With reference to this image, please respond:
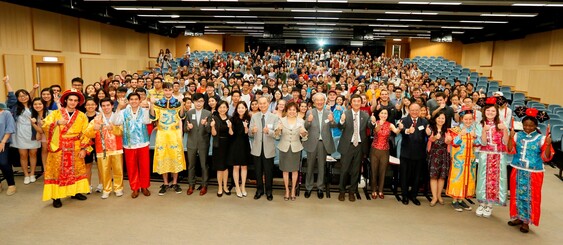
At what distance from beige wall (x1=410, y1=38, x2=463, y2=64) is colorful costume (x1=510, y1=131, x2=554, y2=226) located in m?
23.1

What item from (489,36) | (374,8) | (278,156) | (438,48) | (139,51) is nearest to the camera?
(278,156)

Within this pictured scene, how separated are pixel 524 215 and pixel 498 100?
1.60 m

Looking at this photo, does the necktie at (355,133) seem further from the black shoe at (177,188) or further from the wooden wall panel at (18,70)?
the wooden wall panel at (18,70)

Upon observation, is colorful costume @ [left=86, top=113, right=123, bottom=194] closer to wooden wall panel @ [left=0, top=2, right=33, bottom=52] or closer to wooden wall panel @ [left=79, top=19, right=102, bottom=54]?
wooden wall panel @ [left=0, top=2, right=33, bottom=52]

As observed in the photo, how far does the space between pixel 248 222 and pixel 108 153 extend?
2.24 metres

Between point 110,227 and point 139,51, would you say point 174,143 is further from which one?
point 139,51

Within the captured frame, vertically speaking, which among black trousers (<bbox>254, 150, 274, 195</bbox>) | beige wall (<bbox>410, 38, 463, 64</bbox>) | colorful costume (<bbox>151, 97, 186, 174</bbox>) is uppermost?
beige wall (<bbox>410, 38, 463, 64</bbox>)

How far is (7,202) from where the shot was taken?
4.70 meters

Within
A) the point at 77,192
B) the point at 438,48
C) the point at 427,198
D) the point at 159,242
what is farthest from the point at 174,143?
the point at 438,48

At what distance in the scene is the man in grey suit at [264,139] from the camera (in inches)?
192

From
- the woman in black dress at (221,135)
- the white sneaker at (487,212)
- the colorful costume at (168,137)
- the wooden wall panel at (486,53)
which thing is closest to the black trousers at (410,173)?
the white sneaker at (487,212)

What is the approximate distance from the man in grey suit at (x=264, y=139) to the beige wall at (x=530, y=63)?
490 inches

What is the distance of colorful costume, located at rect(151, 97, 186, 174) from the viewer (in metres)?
5.02

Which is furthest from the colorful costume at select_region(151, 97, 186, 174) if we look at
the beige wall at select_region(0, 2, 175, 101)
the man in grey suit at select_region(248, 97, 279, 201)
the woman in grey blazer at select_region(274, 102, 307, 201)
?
the beige wall at select_region(0, 2, 175, 101)
